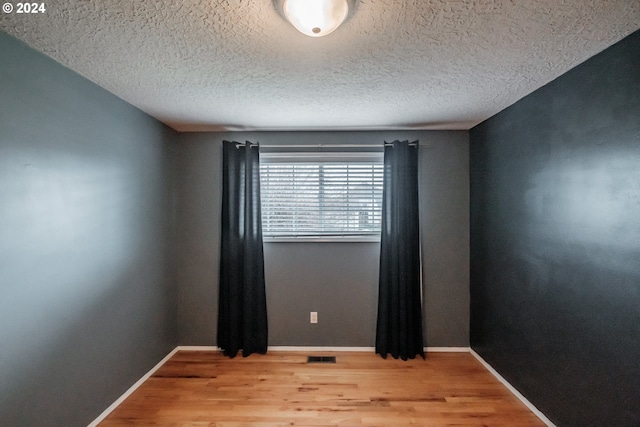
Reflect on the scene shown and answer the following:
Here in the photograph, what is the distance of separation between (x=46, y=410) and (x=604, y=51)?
3.58 meters

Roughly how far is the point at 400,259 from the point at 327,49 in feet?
6.45

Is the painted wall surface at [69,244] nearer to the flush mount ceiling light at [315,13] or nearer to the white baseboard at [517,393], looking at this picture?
the flush mount ceiling light at [315,13]

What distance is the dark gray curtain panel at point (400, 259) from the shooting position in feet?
8.49

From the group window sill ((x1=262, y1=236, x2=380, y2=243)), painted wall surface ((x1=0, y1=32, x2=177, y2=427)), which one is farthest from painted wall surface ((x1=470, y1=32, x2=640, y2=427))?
painted wall surface ((x1=0, y1=32, x2=177, y2=427))

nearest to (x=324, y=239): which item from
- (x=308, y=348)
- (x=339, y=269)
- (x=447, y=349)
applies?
(x=339, y=269)

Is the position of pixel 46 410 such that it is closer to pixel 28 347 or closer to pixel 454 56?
A: pixel 28 347

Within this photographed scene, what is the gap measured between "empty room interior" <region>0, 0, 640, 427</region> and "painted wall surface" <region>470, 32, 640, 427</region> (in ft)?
0.04

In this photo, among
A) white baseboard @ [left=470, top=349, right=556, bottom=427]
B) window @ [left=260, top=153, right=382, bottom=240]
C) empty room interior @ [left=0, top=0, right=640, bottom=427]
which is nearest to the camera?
empty room interior @ [left=0, top=0, right=640, bottom=427]

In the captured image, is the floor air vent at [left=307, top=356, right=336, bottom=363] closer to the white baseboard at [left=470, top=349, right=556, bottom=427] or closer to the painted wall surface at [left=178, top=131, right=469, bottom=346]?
the painted wall surface at [left=178, top=131, right=469, bottom=346]

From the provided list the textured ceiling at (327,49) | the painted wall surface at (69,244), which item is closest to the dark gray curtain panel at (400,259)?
the textured ceiling at (327,49)

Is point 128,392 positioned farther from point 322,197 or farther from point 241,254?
point 322,197

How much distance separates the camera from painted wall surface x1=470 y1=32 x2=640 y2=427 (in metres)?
1.29

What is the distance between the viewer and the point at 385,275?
2.62 meters

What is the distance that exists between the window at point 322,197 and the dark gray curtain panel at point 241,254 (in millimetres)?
158
